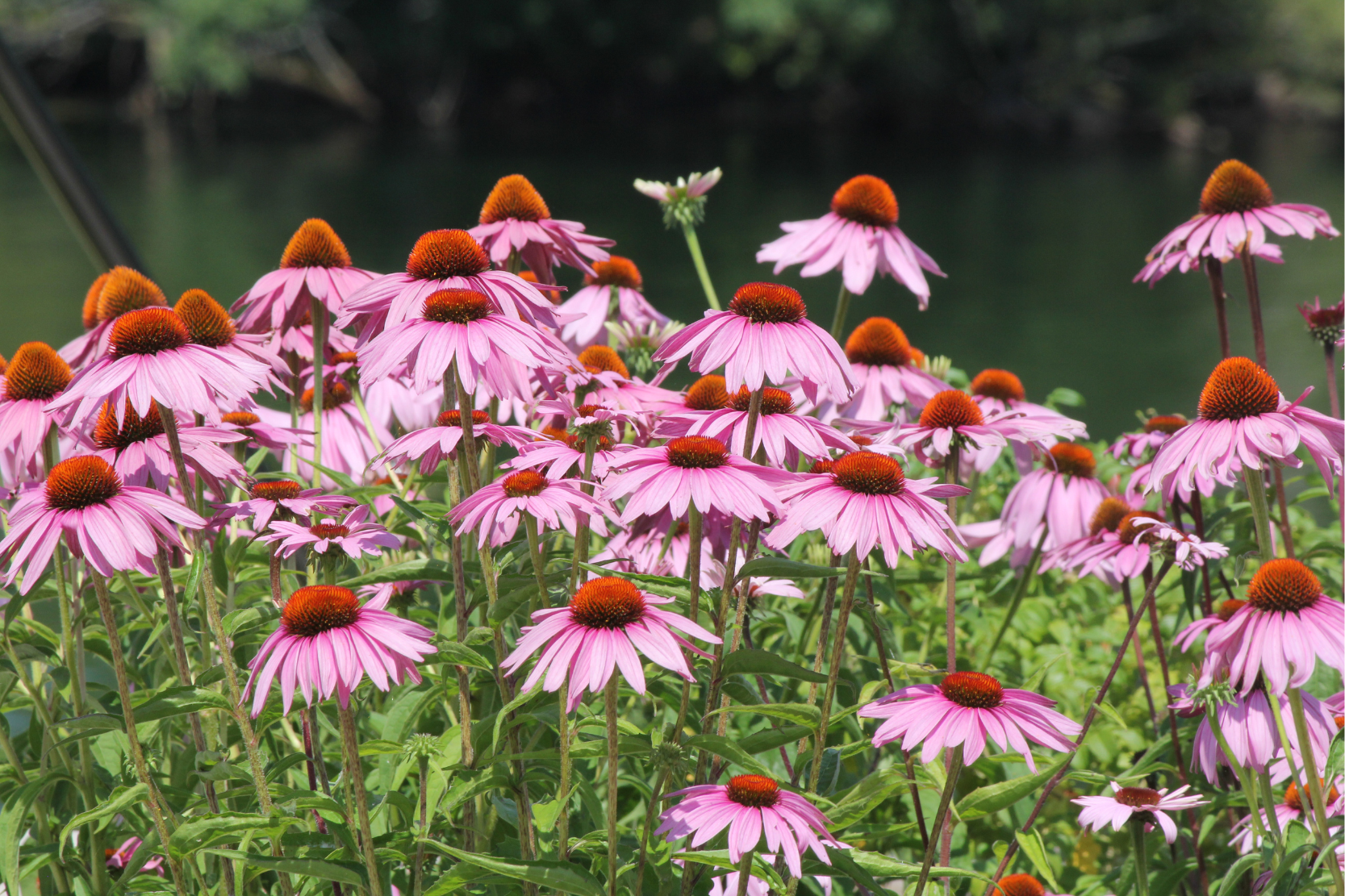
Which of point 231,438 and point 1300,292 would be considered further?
point 1300,292

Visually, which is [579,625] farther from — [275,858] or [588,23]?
[588,23]

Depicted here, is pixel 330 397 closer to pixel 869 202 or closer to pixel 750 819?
pixel 869 202

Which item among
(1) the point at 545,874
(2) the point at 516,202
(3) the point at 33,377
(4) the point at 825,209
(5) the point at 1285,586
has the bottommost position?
(1) the point at 545,874

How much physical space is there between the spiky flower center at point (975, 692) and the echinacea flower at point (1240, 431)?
0.29m

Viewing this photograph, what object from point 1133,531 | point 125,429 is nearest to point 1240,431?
point 1133,531

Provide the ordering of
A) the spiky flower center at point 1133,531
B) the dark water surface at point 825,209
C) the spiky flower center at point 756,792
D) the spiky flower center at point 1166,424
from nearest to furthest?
the spiky flower center at point 756,792
the spiky flower center at point 1133,531
the spiky flower center at point 1166,424
the dark water surface at point 825,209

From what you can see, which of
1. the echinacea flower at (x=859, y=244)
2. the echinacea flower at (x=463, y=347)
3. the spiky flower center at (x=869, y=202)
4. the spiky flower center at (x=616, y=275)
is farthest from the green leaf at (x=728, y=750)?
the spiky flower center at (x=616, y=275)

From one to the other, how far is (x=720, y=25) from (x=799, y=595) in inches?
1095

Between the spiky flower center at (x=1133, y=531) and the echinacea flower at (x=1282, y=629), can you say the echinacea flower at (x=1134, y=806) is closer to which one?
the echinacea flower at (x=1282, y=629)

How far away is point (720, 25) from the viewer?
27.7 m

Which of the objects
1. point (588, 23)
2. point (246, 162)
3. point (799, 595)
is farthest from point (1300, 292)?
point (588, 23)

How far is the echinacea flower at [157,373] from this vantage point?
1.17 m

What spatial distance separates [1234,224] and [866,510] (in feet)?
3.29

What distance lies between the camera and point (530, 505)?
1.18 metres
